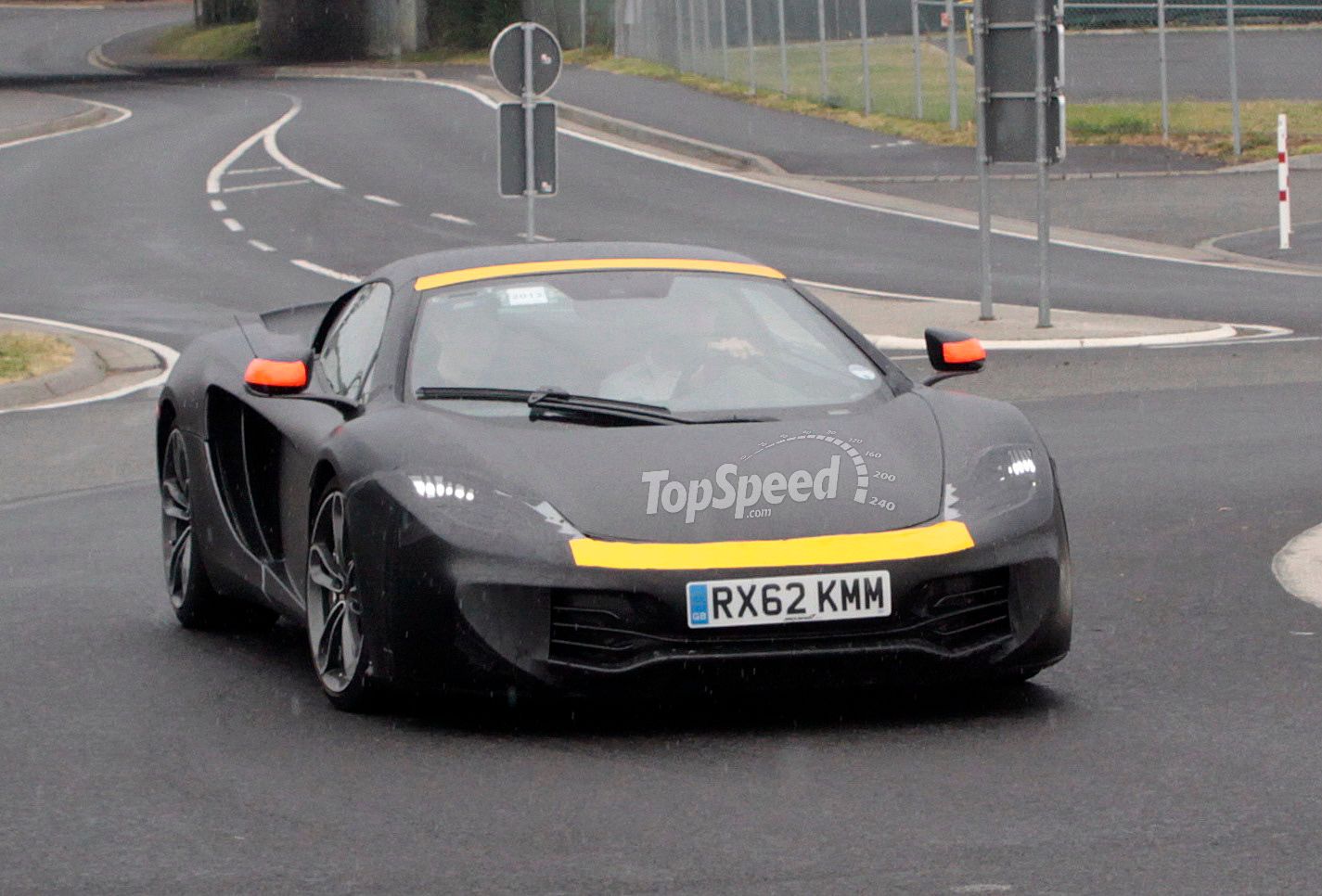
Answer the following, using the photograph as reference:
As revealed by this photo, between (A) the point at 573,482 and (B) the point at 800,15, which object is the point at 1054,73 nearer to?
(A) the point at 573,482

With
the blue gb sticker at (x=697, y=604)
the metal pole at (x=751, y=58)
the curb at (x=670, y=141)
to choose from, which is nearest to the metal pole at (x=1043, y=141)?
the blue gb sticker at (x=697, y=604)

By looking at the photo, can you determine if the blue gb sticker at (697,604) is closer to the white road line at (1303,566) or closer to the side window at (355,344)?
the side window at (355,344)

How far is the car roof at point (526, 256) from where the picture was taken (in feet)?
24.4

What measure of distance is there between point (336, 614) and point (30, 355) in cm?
1087

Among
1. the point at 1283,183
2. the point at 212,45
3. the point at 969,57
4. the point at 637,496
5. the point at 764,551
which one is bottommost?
the point at 764,551

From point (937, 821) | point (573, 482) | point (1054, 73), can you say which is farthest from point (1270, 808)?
point (1054, 73)

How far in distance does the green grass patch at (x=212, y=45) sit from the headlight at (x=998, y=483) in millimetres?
67735

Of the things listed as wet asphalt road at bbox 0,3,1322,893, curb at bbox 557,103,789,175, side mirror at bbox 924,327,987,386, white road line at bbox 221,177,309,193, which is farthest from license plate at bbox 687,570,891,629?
curb at bbox 557,103,789,175

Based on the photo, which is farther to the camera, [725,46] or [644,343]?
[725,46]

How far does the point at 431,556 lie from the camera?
605 cm

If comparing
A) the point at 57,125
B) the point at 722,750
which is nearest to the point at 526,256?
the point at 722,750

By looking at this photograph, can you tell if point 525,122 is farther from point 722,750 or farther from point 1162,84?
point 1162,84

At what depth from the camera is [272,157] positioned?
37.3m

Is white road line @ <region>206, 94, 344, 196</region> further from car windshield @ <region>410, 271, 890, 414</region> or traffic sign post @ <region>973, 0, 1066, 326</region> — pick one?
car windshield @ <region>410, 271, 890, 414</region>
